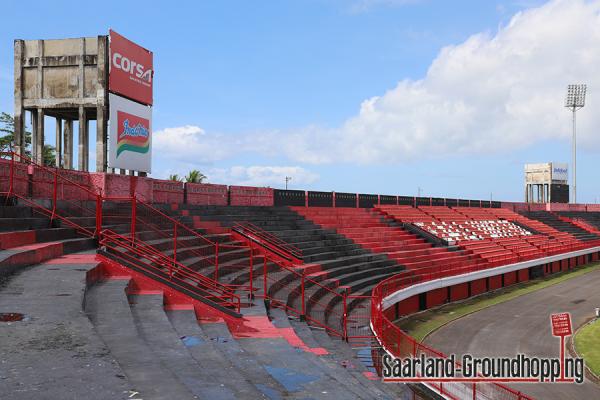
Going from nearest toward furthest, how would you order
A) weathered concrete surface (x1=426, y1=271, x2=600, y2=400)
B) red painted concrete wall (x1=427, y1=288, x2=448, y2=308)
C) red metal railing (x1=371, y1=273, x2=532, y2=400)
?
1. red metal railing (x1=371, y1=273, x2=532, y2=400)
2. weathered concrete surface (x1=426, y1=271, x2=600, y2=400)
3. red painted concrete wall (x1=427, y1=288, x2=448, y2=308)

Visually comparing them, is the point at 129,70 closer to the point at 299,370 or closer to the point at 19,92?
the point at 19,92

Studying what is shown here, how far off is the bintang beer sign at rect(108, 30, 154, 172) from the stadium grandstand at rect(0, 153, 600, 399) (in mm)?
2849

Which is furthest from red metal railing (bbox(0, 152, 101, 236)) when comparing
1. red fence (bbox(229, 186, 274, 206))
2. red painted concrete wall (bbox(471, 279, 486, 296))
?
red painted concrete wall (bbox(471, 279, 486, 296))

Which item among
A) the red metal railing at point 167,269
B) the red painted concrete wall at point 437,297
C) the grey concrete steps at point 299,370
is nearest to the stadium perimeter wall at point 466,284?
the red painted concrete wall at point 437,297

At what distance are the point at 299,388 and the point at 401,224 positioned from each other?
26262 millimetres

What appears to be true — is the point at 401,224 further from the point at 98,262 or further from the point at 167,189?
Result: the point at 98,262

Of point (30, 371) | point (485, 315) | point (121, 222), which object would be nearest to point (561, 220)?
point (485, 315)

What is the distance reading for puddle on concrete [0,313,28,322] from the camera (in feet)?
20.2

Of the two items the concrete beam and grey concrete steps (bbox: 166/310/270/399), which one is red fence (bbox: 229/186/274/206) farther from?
grey concrete steps (bbox: 166/310/270/399)

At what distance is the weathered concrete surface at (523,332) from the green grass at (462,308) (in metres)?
0.47

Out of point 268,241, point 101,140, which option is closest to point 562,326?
point 268,241

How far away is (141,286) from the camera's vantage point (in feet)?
33.7

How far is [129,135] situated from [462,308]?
57.0 feet

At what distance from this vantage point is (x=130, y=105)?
22.5m
